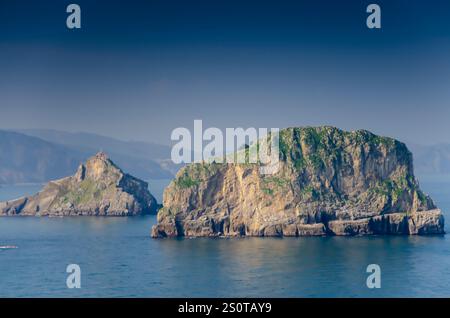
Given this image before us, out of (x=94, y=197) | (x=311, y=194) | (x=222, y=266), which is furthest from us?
(x=94, y=197)

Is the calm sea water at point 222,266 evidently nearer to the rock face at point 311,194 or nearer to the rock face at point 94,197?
the rock face at point 311,194

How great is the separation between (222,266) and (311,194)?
34.8m

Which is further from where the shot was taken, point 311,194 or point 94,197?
point 94,197

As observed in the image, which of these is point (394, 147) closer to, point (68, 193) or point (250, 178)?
point (250, 178)

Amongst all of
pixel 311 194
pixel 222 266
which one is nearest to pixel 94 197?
pixel 311 194

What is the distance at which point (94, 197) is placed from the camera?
176 meters

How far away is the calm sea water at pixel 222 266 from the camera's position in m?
75.8

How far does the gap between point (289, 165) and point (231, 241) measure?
17092mm

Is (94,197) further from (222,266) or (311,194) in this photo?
(222,266)

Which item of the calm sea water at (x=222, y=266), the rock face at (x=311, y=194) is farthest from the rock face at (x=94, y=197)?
the rock face at (x=311, y=194)

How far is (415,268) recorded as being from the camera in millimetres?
87438

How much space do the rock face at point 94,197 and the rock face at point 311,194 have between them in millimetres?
48272

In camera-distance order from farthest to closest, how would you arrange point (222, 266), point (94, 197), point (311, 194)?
1. point (94, 197)
2. point (311, 194)
3. point (222, 266)

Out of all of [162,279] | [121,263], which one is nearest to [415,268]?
[162,279]
